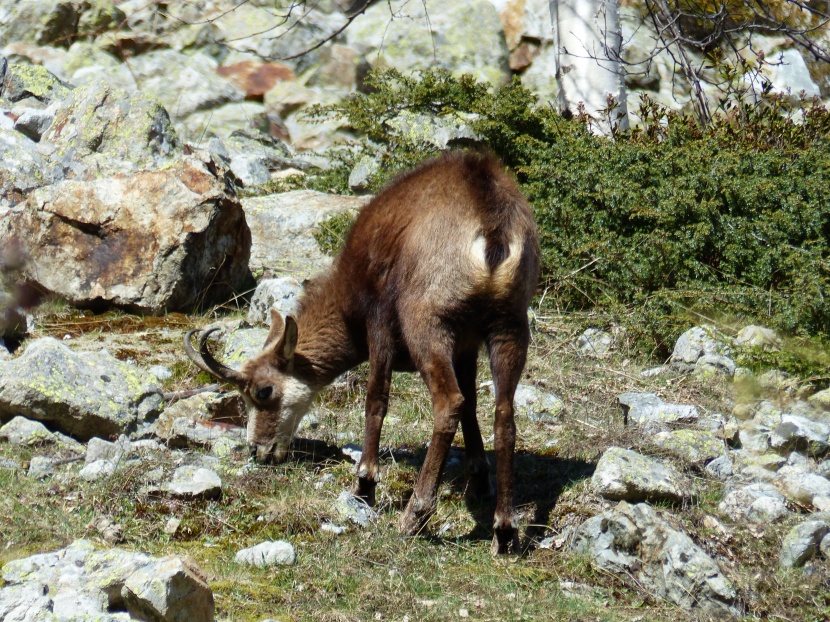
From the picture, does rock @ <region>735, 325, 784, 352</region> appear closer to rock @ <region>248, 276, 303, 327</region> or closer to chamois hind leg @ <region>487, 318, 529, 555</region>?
chamois hind leg @ <region>487, 318, 529, 555</region>

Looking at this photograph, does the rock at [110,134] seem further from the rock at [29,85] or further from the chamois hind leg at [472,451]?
the chamois hind leg at [472,451]

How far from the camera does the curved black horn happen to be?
6.52 metres

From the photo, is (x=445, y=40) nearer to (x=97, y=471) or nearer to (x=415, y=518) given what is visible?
(x=97, y=471)

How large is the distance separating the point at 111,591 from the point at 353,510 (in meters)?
2.21

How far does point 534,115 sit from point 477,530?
6403 millimetres

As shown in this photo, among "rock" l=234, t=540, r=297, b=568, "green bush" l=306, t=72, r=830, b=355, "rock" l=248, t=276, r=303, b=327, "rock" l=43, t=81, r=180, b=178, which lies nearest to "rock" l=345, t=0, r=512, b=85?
"green bush" l=306, t=72, r=830, b=355

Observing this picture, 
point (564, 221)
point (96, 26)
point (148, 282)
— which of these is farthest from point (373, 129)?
point (96, 26)

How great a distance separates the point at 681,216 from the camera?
938 cm

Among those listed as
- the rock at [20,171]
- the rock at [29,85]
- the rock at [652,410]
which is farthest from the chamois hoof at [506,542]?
the rock at [29,85]

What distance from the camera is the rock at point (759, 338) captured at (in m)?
8.06

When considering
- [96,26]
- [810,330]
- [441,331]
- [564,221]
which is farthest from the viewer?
[96,26]

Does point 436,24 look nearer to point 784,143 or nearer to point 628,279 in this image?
point 784,143

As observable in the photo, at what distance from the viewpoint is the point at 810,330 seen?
804cm

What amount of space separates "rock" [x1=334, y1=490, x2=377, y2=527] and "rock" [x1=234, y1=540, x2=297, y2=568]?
0.68 meters
